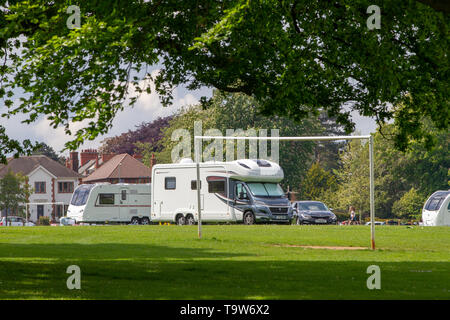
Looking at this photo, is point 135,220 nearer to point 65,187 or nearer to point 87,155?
point 87,155

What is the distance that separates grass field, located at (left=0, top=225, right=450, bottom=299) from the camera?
12391 millimetres

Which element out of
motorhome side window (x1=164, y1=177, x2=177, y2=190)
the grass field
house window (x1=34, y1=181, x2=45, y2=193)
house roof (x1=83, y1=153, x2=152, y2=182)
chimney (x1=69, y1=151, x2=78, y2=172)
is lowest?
the grass field

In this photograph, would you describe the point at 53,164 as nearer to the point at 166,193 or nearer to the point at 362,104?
the point at 166,193

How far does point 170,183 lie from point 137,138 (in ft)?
170

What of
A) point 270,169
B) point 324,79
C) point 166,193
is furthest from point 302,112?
point 166,193

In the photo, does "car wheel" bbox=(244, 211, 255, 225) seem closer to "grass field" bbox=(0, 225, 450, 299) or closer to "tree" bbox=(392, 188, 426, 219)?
"grass field" bbox=(0, 225, 450, 299)

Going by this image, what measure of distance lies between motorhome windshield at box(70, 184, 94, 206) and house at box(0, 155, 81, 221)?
146 ft

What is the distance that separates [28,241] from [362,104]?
12886 mm

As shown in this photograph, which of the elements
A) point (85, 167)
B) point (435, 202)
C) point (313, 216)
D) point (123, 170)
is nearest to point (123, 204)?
point (313, 216)

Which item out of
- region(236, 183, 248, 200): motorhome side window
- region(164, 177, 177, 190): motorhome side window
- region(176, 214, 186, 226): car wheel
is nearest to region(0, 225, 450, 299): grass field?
region(236, 183, 248, 200): motorhome side window

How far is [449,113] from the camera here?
739 inches

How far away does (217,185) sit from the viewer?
139ft

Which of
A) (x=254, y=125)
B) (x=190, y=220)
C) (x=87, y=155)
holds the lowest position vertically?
(x=190, y=220)
